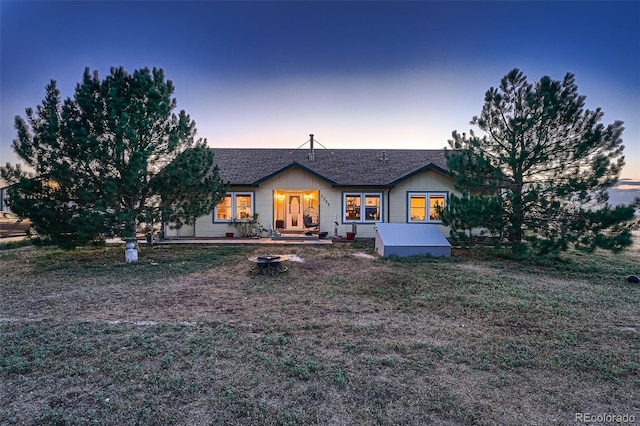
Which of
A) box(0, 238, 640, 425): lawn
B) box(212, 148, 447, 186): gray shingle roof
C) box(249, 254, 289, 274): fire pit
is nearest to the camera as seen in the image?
box(0, 238, 640, 425): lawn

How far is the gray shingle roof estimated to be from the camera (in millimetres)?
15148

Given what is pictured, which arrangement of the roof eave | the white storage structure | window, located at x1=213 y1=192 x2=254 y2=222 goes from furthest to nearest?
1. window, located at x1=213 y1=192 x2=254 y2=222
2. the roof eave
3. the white storage structure

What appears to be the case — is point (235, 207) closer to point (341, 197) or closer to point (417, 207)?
point (341, 197)

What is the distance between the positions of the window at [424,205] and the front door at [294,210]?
6.38 metres

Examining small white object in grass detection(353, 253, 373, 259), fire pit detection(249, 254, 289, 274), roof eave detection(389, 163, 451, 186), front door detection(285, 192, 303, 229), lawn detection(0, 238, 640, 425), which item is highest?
roof eave detection(389, 163, 451, 186)

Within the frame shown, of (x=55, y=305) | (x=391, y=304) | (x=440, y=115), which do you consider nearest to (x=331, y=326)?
(x=391, y=304)

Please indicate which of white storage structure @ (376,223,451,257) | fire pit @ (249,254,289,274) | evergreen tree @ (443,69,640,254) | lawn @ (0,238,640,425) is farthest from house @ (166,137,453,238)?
lawn @ (0,238,640,425)

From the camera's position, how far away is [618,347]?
13.5 ft

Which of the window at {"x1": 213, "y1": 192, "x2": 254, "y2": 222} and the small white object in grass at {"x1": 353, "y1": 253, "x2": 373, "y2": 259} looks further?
the window at {"x1": 213, "y1": 192, "x2": 254, "y2": 222}

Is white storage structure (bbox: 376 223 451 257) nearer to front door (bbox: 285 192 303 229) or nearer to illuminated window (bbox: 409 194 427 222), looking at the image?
illuminated window (bbox: 409 194 427 222)

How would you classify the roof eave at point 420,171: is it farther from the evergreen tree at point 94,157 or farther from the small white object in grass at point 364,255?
the evergreen tree at point 94,157

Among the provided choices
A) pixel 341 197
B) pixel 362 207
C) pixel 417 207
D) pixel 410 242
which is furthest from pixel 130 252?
pixel 417 207

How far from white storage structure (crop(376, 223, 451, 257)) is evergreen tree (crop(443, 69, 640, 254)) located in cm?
106

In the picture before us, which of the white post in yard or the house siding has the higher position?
the house siding
